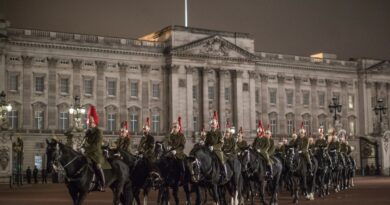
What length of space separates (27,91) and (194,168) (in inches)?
2041

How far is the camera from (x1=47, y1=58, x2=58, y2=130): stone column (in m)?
70.4

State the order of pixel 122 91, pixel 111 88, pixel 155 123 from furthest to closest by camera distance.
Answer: pixel 155 123 < pixel 122 91 < pixel 111 88

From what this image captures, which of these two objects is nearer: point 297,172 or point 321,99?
point 297,172

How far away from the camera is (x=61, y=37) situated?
234 ft

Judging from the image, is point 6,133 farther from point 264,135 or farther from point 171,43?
point 171,43

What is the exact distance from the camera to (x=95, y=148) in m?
19.1

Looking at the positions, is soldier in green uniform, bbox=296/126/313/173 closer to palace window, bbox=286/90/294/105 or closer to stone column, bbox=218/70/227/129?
stone column, bbox=218/70/227/129

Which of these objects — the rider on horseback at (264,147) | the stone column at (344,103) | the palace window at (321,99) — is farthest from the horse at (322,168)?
the stone column at (344,103)

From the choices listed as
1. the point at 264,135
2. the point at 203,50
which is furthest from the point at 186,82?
the point at 264,135

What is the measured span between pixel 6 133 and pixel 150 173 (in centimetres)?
2788

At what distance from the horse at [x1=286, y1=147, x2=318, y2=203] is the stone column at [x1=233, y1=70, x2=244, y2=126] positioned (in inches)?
1971

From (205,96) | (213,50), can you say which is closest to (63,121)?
(205,96)

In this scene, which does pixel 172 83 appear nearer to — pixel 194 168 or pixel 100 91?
pixel 100 91

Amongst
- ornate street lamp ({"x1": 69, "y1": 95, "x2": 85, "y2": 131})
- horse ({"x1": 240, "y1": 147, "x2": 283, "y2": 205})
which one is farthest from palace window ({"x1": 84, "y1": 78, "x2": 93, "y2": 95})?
horse ({"x1": 240, "y1": 147, "x2": 283, "y2": 205})
